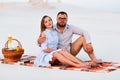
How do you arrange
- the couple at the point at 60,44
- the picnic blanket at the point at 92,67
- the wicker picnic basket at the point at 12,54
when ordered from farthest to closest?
the wicker picnic basket at the point at 12,54 → the couple at the point at 60,44 → the picnic blanket at the point at 92,67

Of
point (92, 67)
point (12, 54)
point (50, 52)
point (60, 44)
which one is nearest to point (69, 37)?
point (60, 44)

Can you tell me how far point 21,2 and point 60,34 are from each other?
20.4 meters

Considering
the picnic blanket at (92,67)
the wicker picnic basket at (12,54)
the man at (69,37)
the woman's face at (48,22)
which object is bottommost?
the picnic blanket at (92,67)

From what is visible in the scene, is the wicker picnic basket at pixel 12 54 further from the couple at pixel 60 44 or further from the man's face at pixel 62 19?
the man's face at pixel 62 19

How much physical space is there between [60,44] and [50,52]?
0.32m

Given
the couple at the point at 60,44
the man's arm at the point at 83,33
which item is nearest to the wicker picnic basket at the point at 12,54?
the couple at the point at 60,44

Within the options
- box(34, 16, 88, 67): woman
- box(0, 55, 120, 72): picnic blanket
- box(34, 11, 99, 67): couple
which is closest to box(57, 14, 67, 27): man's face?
box(34, 11, 99, 67): couple

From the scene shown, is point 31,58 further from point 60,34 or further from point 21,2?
point 21,2

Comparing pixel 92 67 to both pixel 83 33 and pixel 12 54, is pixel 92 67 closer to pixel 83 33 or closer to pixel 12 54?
pixel 83 33

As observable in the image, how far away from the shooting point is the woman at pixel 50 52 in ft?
16.9

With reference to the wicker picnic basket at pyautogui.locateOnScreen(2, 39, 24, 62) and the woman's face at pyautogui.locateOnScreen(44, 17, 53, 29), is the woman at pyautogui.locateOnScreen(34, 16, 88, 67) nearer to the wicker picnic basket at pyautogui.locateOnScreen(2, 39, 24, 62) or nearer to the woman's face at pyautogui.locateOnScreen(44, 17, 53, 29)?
the woman's face at pyautogui.locateOnScreen(44, 17, 53, 29)

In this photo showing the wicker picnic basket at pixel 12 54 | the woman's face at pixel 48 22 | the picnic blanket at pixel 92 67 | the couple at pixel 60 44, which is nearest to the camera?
the picnic blanket at pixel 92 67

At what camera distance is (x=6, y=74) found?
5008 millimetres

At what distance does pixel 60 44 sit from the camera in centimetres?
553
